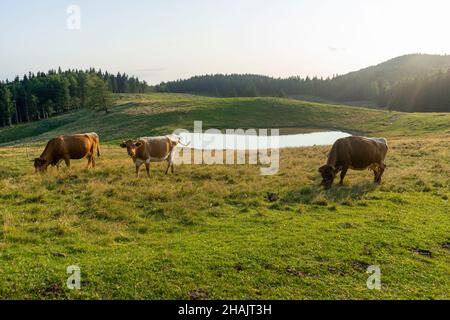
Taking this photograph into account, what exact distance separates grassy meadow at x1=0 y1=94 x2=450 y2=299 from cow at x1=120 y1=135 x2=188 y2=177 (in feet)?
3.30

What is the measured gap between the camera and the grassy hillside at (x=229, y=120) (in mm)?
64750

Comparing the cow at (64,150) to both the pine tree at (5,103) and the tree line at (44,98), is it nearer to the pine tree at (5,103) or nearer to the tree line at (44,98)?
the tree line at (44,98)

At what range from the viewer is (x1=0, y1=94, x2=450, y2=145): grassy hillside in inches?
2549

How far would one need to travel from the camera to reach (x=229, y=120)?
74.6 m

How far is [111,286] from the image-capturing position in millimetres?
7672

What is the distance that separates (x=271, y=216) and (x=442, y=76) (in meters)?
111

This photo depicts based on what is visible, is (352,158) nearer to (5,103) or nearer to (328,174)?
(328,174)

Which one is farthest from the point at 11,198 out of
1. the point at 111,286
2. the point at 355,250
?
the point at 355,250

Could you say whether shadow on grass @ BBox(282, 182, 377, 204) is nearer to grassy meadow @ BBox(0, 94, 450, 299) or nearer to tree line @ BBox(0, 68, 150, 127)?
grassy meadow @ BBox(0, 94, 450, 299)

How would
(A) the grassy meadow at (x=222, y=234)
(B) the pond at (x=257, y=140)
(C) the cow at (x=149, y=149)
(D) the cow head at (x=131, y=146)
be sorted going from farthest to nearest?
(B) the pond at (x=257, y=140) < (C) the cow at (x=149, y=149) < (D) the cow head at (x=131, y=146) < (A) the grassy meadow at (x=222, y=234)

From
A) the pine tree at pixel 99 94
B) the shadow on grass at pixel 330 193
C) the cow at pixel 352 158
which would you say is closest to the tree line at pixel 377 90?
the pine tree at pixel 99 94

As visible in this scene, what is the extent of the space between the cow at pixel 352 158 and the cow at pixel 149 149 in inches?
368

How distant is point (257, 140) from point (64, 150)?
120 feet

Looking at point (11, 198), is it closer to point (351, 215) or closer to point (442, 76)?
point (351, 215)
